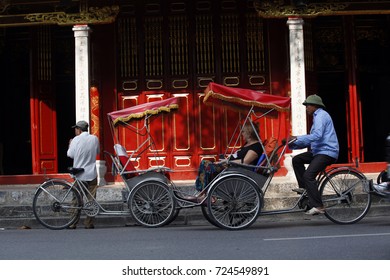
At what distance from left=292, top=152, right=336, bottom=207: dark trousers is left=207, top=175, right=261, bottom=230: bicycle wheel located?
775mm

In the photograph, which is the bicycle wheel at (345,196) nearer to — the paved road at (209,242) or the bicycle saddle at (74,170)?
the paved road at (209,242)

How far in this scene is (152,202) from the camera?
11.7m

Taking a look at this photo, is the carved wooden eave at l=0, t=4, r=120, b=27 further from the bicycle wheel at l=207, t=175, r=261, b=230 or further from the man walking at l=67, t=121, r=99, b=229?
the bicycle wheel at l=207, t=175, r=261, b=230

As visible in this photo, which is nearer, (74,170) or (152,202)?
(152,202)

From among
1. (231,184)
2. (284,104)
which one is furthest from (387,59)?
(231,184)

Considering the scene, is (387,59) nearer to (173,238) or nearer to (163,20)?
(163,20)

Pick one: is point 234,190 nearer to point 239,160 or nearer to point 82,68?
point 239,160

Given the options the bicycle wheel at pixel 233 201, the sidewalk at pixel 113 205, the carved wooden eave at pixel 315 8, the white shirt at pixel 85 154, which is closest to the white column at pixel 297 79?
the carved wooden eave at pixel 315 8

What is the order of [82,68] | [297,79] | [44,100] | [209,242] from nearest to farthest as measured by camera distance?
[209,242] < [297,79] < [82,68] < [44,100]

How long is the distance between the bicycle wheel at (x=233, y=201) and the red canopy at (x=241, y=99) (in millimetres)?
1350

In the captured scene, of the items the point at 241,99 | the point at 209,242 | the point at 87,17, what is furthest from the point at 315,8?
the point at 209,242

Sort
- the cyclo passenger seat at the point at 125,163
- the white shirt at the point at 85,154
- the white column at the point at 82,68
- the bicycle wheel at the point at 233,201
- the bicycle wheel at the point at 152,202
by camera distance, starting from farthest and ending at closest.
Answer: the white column at the point at 82,68 < the white shirt at the point at 85,154 < the cyclo passenger seat at the point at 125,163 < the bicycle wheel at the point at 152,202 < the bicycle wheel at the point at 233,201

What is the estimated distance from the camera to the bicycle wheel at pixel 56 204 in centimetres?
1214

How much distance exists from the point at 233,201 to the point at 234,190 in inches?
6.2
